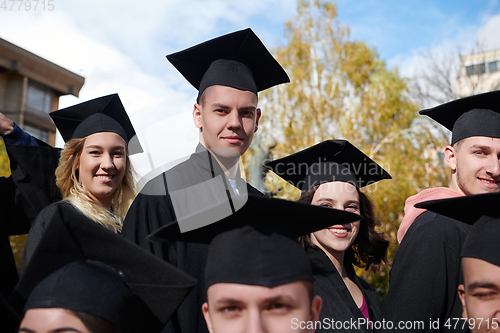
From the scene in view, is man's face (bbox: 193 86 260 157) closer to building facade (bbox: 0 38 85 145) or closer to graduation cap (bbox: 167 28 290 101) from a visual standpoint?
graduation cap (bbox: 167 28 290 101)

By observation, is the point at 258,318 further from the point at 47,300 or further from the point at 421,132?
the point at 421,132

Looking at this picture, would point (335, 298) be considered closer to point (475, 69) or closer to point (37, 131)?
point (475, 69)

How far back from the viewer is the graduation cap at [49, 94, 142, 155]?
384cm

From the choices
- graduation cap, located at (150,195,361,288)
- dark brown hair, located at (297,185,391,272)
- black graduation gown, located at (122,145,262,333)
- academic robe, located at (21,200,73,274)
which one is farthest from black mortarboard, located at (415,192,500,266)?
academic robe, located at (21,200,73,274)

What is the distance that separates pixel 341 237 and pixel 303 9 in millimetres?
17452

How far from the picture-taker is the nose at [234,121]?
2.90 metres

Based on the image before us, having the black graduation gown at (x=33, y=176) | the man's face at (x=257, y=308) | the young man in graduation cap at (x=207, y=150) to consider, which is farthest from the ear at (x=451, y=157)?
the black graduation gown at (x=33, y=176)

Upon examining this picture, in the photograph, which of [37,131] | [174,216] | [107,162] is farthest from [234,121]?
[37,131]

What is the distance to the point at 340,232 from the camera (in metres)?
3.10

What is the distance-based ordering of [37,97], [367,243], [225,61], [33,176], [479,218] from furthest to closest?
[37,97] → [33,176] → [367,243] → [225,61] → [479,218]

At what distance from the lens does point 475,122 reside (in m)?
3.13

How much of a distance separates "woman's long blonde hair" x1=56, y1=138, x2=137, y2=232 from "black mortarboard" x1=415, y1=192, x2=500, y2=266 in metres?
2.39

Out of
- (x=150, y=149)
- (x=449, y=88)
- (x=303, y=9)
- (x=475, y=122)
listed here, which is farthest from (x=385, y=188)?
(x=150, y=149)

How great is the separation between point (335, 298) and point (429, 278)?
22.9 inches
